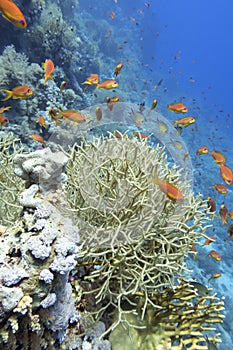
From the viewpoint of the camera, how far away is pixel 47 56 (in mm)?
9602

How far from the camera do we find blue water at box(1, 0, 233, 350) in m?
10.5

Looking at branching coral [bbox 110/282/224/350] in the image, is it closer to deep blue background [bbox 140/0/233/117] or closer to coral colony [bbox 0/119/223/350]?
coral colony [bbox 0/119/223/350]

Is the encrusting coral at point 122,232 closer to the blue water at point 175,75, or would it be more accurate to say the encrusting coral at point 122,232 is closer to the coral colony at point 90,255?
the coral colony at point 90,255

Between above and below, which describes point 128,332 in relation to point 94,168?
below

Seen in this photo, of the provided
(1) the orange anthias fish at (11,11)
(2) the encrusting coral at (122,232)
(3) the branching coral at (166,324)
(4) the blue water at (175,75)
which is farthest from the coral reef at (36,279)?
(4) the blue water at (175,75)

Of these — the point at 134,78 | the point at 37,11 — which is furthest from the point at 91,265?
the point at 134,78

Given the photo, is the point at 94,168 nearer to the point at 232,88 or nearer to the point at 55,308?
the point at 55,308

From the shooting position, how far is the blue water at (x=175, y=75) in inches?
414

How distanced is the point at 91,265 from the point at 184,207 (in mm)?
1131

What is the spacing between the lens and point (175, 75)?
69.8 feet

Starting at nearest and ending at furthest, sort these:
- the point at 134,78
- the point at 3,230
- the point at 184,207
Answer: the point at 3,230 < the point at 184,207 < the point at 134,78

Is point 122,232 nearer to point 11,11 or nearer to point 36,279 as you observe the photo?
point 36,279

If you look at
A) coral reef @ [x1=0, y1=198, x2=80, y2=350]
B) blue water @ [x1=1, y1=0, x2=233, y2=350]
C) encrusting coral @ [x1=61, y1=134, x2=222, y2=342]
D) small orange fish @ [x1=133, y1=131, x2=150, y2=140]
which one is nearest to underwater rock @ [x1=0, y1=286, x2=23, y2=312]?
coral reef @ [x1=0, y1=198, x2=80, y2=350]

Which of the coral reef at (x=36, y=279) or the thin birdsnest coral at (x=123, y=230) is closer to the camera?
the coral reef at (x=36, y=279)
